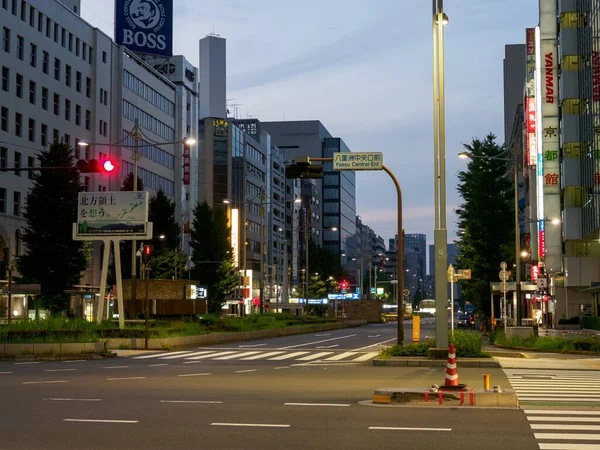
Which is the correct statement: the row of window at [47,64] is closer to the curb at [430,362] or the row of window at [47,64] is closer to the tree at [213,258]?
the tree at [213,258]

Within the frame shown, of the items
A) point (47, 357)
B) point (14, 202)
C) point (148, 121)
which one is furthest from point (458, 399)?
point (148, 121)

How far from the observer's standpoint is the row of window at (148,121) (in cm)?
8956

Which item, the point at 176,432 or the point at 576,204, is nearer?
the point at 176,432

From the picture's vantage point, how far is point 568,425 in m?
12.9

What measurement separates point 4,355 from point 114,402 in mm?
16190

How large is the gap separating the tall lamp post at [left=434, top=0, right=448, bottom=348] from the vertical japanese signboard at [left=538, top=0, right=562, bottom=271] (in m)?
47.0

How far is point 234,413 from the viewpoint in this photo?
14.2 metres

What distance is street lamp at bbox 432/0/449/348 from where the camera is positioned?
25.4 meters

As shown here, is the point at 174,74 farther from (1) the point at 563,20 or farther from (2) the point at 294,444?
(2) the point at 294,444

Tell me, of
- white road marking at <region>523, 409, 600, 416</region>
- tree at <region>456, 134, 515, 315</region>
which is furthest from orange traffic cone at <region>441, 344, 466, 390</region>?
tree at <region>456, 134, 515, 315</region>

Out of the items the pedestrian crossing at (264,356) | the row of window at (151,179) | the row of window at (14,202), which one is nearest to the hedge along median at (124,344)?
the pedestrian crossing at (264,356)

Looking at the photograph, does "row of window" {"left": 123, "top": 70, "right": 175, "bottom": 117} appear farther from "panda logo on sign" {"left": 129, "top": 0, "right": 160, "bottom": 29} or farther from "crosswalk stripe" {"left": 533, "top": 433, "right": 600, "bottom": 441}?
"crosswalk stripe" {"left": 533, "top": 433, "right": 600, "bottom": 441}

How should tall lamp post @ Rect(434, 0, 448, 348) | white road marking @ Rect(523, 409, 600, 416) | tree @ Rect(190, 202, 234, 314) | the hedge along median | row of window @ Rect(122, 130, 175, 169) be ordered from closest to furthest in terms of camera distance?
white road marking @ Rect(523, 409, 600, 416), tall lamp post @ Rect(434, 0, 448, 348), the hedge along median, tree @ Rect(190, 202, 234, 314), row of window @ Rect(122, 130, 175, 169)

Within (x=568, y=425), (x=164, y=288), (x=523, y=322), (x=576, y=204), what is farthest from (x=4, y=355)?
(x=576, y=204)
